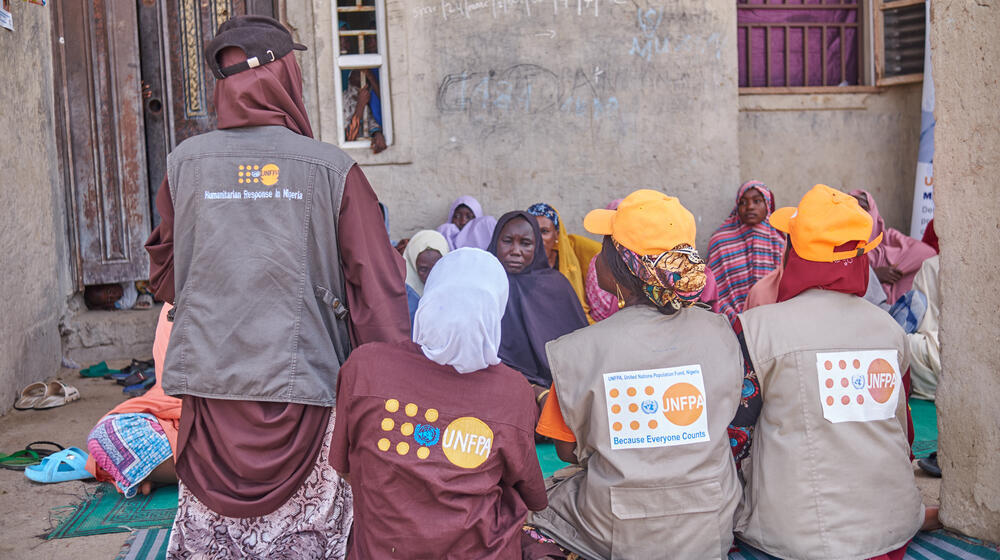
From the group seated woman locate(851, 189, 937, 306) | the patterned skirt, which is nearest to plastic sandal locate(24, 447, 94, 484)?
the patterned skirt

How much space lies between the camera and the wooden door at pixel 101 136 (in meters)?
5.47

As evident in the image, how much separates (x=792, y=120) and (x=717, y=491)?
4.91 m

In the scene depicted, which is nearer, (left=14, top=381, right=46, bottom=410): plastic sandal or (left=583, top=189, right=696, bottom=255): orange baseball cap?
(left=583, top=189, right=696, bottom=255): orange baseball cap

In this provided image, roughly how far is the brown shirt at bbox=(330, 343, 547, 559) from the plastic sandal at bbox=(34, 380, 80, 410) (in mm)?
3195

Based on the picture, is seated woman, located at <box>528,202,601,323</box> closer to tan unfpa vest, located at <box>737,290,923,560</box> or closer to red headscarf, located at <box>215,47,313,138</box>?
tan unfpa vest, located at <box>737,290,923,560</box>

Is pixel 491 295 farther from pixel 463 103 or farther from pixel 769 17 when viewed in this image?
pixel 769 17

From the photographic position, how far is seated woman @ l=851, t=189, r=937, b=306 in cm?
543

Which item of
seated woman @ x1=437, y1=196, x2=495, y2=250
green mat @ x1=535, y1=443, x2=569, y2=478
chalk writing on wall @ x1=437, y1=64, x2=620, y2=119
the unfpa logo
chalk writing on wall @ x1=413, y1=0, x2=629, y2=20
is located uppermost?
chalk writing on wall @ x1=413, y1=0, x2=629, y2=20

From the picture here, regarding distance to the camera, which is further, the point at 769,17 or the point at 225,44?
the point at 769,17

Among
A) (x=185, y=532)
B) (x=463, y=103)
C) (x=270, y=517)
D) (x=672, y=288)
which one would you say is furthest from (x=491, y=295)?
(x=463, y=103)

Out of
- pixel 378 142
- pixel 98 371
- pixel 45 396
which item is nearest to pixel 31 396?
pixel 45 396

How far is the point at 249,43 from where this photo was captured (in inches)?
95.0

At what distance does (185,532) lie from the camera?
8.32 ft

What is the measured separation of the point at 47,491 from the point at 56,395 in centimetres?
148
